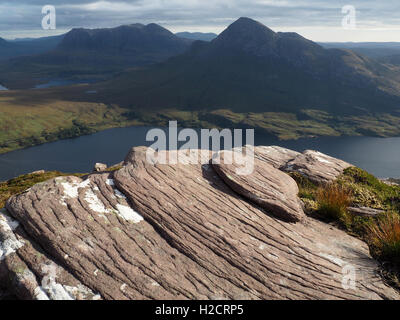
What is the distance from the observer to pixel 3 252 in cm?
1114

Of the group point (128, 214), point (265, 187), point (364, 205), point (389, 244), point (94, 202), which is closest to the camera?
point (389, 244)

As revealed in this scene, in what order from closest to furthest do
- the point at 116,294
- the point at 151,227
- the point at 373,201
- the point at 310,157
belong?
the point at 116,294
the point at 151,227
the point at 373,201
the point at 310,157

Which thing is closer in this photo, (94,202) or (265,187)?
(94,202)

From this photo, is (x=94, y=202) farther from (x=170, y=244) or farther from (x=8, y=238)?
(x=170, y=244)

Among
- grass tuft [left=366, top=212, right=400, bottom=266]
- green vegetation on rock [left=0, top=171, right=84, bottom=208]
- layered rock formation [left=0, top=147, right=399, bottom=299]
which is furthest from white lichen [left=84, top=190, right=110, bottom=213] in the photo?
grass tuft [left=366, top=212, right=400, bottom=266]

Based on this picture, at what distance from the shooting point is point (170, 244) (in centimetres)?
1245

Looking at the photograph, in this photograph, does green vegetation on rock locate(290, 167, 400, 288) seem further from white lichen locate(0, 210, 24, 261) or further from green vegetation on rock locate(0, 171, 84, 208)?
green vegetation on rock locate(0, 171, 84, 208)

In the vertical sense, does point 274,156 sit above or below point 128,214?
above

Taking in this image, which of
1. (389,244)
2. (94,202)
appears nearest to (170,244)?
(94,202)

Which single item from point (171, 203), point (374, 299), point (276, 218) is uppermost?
point (171, 203)

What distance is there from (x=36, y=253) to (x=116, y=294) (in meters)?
3.87

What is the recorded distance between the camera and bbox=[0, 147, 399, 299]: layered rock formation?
10.5 metres

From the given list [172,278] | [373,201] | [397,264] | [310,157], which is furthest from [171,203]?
[310,157]

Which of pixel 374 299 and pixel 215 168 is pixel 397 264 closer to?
pixel 374 299
